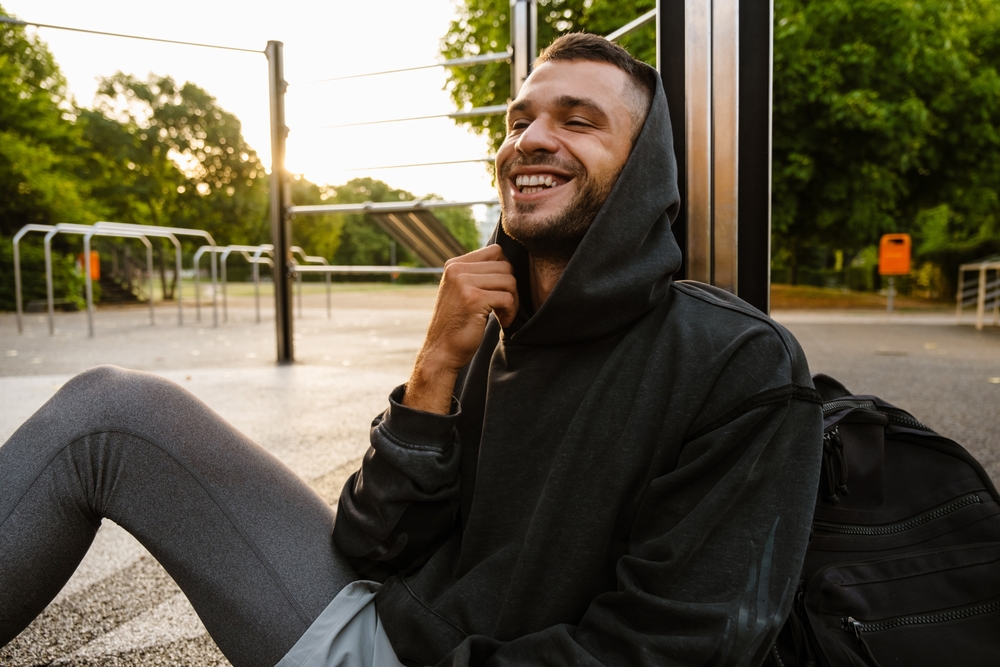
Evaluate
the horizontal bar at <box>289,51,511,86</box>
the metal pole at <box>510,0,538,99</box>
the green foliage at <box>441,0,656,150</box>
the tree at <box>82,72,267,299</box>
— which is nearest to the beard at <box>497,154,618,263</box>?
the metal pole at <box>510,0,538,99</box>

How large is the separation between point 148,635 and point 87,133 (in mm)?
24248

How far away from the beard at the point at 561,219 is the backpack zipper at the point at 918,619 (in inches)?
28.1

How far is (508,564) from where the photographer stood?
115 cm

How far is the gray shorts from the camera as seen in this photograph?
1151 millimetres

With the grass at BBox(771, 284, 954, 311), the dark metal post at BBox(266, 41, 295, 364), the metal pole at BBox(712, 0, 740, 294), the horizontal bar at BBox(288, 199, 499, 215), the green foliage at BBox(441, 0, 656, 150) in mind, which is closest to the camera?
the metal pole at BBox(712, 0, 740, 294)

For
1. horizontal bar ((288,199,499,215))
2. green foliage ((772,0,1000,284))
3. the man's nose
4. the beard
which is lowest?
the beard

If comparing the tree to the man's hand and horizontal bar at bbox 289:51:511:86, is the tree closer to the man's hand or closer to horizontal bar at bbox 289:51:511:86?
horizontal bar at bbox 289:51:511:86

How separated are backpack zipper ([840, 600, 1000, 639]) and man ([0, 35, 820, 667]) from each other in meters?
0.16

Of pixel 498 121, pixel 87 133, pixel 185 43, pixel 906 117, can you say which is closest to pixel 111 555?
pixel 185 43

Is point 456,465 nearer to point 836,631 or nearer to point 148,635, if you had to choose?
point 836,631

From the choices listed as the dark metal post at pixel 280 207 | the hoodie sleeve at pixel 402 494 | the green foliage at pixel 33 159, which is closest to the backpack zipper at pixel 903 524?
the hoodie sleeve at pixel 402 494

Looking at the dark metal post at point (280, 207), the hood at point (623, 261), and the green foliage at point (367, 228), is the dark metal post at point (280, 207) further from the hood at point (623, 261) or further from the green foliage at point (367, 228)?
the green foliage at point (367, 228)

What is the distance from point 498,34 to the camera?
36.5ft

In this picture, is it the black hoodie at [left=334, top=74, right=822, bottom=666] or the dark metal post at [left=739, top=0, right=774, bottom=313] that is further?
the dark metal post at [left=739, top=0, right=774, bottom=313]
